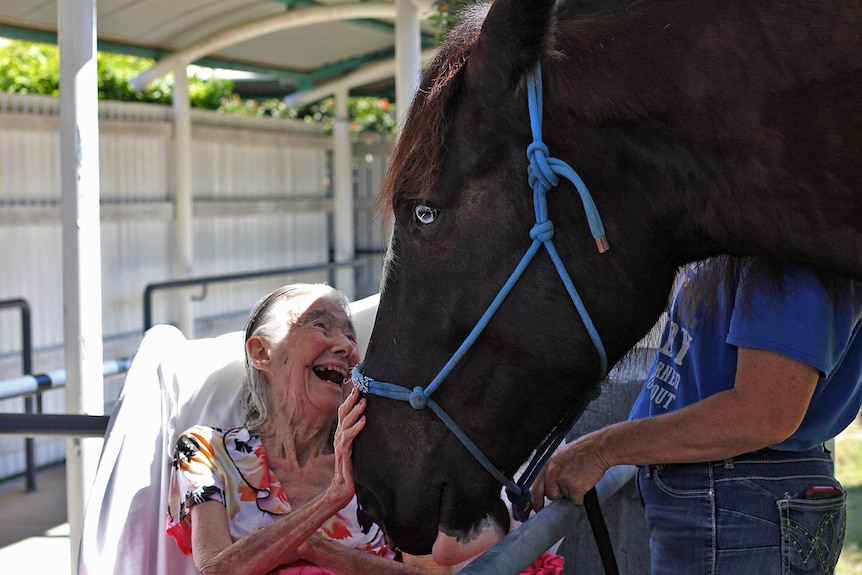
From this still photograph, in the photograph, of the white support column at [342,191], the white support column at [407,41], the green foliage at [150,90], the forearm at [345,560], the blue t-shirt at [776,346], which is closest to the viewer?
the blue t-shirt at [776,346]

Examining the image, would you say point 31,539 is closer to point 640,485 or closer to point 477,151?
point 640,485

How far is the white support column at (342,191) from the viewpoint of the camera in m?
10.0

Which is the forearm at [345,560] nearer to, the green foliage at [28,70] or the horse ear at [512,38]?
the horse ear at [512,38]

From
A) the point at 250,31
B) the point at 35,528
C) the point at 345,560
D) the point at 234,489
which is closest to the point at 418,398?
the point at 345,560

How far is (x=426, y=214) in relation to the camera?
1.44m

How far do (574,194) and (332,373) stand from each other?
120cm

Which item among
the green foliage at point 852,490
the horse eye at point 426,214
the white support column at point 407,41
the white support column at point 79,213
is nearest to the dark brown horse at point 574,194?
the horse eye at point 426,214

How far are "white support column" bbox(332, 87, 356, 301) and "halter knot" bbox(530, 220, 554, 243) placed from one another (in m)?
8.59

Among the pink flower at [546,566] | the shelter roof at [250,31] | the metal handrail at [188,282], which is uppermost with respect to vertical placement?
the shelter roof at [250,31]

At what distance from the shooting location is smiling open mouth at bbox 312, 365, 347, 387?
2.41 metres

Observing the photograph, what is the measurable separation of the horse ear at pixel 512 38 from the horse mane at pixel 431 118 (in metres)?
0.07

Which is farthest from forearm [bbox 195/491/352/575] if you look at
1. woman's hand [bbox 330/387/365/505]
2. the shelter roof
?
the shelter roof

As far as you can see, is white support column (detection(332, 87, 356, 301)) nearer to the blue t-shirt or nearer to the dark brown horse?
the blue t-shirt

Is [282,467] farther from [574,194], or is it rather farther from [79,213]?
[574,194]
